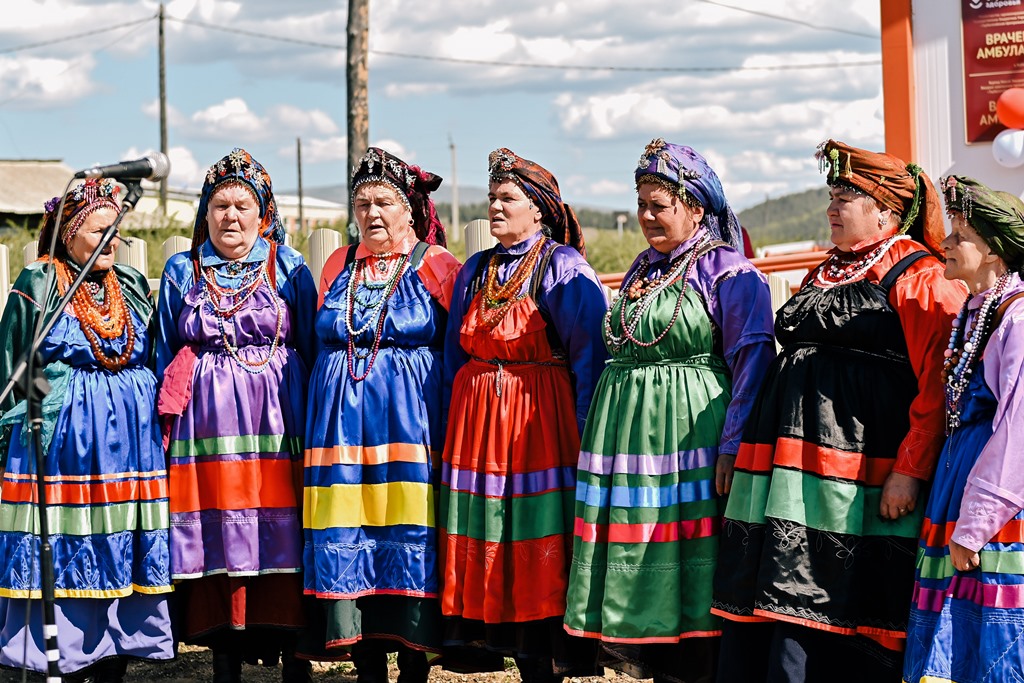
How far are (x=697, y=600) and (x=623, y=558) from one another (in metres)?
0.29

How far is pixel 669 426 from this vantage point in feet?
14.4

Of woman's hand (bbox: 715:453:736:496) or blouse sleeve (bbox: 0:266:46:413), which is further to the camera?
blouse sleeve (bbox: 0:266:46:413)

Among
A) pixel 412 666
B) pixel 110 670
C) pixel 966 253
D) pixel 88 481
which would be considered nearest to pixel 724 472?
pixel 966 253

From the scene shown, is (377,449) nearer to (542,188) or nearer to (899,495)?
(542,188)

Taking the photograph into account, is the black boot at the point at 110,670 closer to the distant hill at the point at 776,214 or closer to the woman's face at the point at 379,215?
the woman's face at the point at 379,215

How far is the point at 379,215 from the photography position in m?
5.14

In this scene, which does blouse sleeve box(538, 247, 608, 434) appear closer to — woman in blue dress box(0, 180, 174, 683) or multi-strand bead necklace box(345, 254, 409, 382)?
multi-strand bead necklace box(345, 254, 409, 382)

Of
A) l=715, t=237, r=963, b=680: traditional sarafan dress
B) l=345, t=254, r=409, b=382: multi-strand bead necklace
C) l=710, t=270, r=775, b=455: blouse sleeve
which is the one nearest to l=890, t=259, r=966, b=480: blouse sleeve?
l=715, t=237, r=963, b=680: traditional sarafan dress

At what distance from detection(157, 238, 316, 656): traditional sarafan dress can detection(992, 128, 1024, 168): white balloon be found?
422 centimetres

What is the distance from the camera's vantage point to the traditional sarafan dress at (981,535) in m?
3.47

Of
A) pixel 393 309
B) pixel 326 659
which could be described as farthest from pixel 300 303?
pixel 326 659

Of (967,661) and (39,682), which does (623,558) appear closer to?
(967,661)

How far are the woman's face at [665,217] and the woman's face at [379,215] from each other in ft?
3.64

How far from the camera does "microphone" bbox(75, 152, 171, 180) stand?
4.29m
